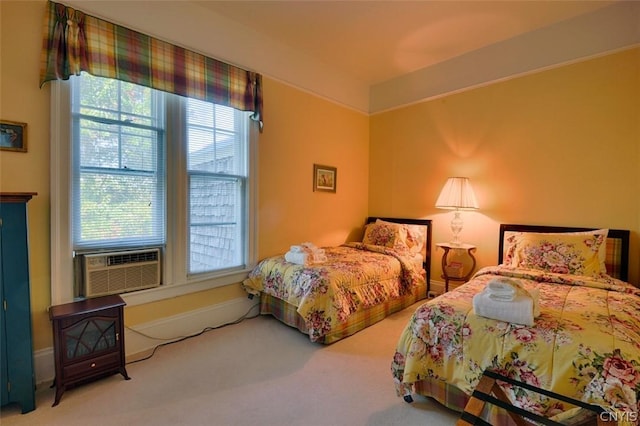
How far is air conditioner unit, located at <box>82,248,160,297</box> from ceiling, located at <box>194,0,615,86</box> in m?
2.28

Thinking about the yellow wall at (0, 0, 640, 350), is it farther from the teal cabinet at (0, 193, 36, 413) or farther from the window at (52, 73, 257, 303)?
the teal cabinet at (0, 193, 36, 413)

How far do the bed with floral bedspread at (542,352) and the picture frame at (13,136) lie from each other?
275 cm

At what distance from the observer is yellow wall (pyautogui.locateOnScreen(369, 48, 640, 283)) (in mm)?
2742

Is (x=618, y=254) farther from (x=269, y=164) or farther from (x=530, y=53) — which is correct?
(x=269, y=164)

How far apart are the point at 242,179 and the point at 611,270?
140 inches

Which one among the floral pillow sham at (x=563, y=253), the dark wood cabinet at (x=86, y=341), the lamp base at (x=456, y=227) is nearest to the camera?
the dark wood cabinet at (x=86, y=341)

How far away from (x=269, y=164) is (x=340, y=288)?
1561 millimetres

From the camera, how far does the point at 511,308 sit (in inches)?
63.5

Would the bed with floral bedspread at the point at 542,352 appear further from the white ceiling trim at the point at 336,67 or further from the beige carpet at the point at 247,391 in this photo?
the white ceiling trim at the point at 336,67

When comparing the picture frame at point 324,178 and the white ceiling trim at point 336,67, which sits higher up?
the white ceiling trim at point 336,67

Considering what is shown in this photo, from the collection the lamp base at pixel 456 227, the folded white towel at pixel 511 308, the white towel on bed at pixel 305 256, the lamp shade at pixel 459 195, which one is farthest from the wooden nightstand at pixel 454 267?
the folded white towel at pixel 511 308

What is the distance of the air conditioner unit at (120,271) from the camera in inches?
88.1

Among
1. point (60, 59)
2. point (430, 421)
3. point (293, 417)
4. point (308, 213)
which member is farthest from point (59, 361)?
point (308, 213)

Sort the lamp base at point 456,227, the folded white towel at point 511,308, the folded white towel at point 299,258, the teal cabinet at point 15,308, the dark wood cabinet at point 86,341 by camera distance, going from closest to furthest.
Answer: the folded white towel at point 511,308 < the teal cabinet at point 15,308 < the dark wood cabinet at point 86,341 < the folded white towel at point 299,258 < the lamp base at point 456,227
